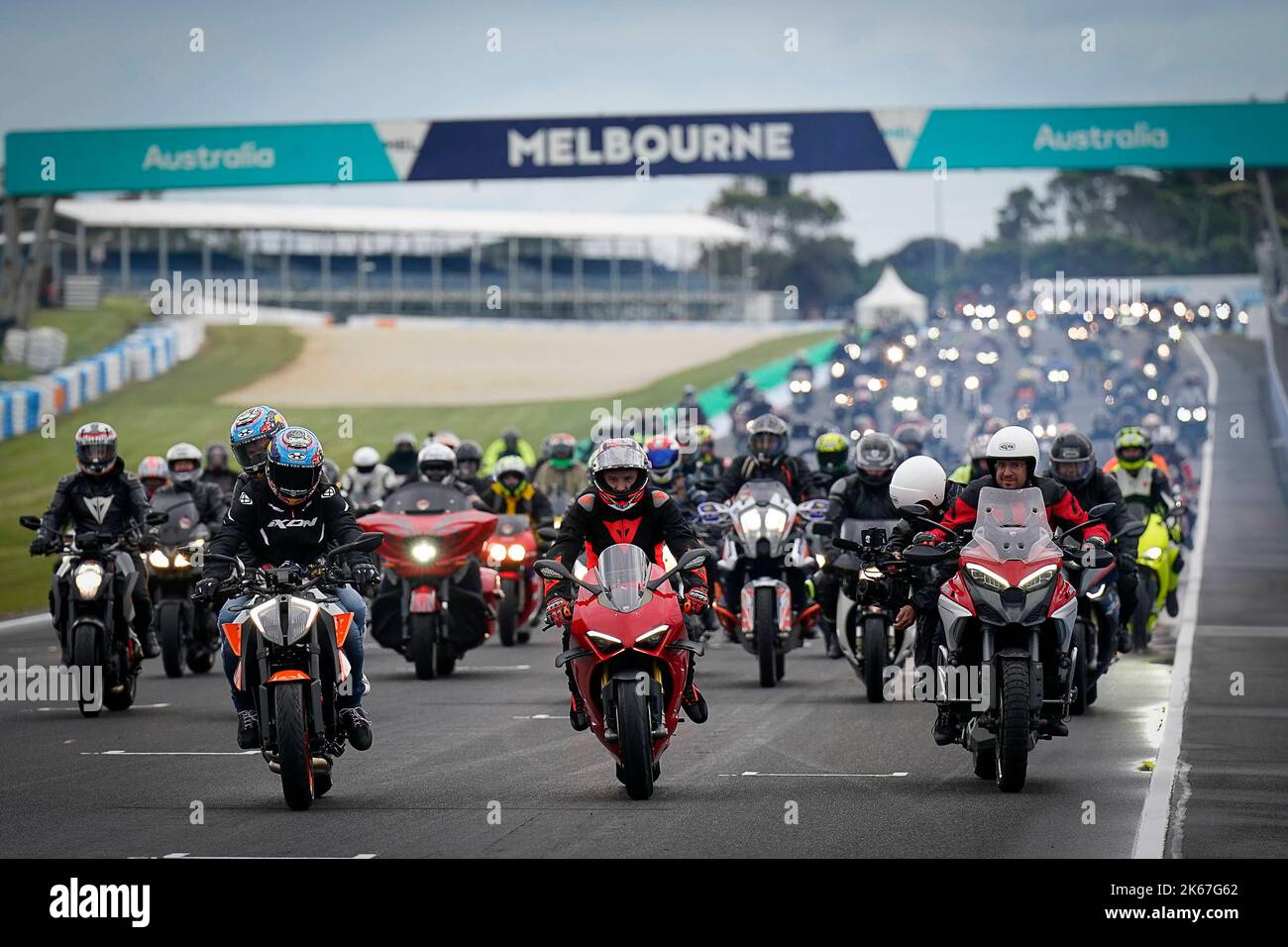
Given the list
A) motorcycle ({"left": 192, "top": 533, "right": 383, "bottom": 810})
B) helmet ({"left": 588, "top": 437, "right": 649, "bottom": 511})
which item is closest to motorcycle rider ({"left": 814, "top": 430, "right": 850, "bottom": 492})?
helmet ({"left": 588, "top": 437, "right": 649, "bottom": 511})

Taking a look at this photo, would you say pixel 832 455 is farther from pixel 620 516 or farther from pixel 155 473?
pixel 620 516

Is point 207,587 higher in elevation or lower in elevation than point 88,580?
higher

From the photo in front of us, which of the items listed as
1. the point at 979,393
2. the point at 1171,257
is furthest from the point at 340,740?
the point at 1171,257

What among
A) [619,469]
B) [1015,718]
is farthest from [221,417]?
[1015,718]

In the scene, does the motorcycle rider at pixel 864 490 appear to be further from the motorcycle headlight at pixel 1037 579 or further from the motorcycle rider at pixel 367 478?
the motorcycle rider at pixel 367 478

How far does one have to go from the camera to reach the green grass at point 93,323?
6222 cm

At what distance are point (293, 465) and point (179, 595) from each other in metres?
7.93

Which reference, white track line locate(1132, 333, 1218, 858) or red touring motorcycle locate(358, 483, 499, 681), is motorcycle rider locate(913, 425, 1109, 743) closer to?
white track line locate(1132, 333, 1218, 858)

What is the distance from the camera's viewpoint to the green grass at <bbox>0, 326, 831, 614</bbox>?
145 ft

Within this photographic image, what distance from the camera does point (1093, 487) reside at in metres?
15.6

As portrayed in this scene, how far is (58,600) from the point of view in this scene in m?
15.4

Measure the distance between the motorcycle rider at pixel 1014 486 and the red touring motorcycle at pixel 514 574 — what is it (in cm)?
866

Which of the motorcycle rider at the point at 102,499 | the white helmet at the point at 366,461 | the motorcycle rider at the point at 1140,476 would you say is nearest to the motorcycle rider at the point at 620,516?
the motorcycle rider at the point at 102,499

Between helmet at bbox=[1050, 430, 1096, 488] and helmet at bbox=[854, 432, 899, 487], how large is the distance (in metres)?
1.48
